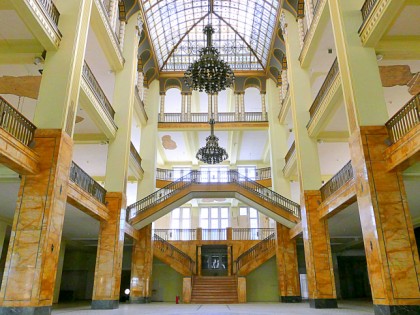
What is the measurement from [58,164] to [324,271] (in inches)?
356

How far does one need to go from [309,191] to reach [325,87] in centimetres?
384

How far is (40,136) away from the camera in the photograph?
27.6 feet

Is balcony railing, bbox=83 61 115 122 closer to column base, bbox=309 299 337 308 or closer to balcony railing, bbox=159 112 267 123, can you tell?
balcony railing, bbox=159 112 267 123

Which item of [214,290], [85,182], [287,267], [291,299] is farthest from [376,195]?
[214,290]

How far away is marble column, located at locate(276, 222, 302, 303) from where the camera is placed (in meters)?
15.9

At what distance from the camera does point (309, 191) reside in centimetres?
1294

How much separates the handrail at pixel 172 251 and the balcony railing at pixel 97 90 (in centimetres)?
728

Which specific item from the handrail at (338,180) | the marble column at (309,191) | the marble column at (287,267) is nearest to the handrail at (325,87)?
the marble column at (309,191)

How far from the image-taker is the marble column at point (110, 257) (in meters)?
11.6

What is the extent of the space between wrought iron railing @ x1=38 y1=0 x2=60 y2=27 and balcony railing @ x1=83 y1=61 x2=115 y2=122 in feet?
5.75

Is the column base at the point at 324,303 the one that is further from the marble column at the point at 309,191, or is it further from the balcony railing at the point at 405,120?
the balcony railing at the point at 405,120

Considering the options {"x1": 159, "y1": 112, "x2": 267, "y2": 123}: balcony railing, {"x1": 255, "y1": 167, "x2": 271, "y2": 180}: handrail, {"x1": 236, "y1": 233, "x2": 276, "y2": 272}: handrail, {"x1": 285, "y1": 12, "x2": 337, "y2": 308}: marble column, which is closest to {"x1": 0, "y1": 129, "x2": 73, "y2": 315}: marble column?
{"x1": 285, "y1": 12, "x2": 337, "y2": 308}: marble column

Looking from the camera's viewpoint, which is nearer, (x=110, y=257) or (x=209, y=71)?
(x=209, y=71)

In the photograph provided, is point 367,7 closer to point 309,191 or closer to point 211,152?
point 309,191
